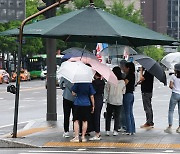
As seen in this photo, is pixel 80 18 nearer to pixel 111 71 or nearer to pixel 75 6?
pixel 111 71

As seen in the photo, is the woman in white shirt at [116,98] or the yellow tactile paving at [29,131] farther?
the yellow tactile paving at [29,131]

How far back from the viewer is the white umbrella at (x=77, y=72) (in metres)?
13.8

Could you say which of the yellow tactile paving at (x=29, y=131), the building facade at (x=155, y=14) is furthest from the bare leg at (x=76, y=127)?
the building facade at (x=155, y=14)

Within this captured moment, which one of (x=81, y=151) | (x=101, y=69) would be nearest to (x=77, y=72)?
(x=101, y=69)

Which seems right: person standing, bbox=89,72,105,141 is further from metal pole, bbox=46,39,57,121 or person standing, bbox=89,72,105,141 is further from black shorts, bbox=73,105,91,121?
metal pole, bbox=46,39,57,121

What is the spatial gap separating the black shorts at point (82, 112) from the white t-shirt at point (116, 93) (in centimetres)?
92

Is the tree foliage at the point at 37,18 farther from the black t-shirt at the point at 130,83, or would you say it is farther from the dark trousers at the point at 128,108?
the dark trousers at the point at 128,108

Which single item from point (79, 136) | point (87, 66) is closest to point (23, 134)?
point (79, 136)

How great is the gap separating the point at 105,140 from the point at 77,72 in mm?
A: 1728

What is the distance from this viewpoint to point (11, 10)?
165 feet

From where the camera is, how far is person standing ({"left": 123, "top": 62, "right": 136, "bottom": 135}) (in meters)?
15.2

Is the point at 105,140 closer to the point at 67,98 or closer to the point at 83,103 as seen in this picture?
the point at 83,103

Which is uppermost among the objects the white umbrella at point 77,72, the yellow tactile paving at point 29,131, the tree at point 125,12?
the tree at point 125,12

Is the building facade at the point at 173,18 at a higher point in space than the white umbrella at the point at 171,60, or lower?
higher
